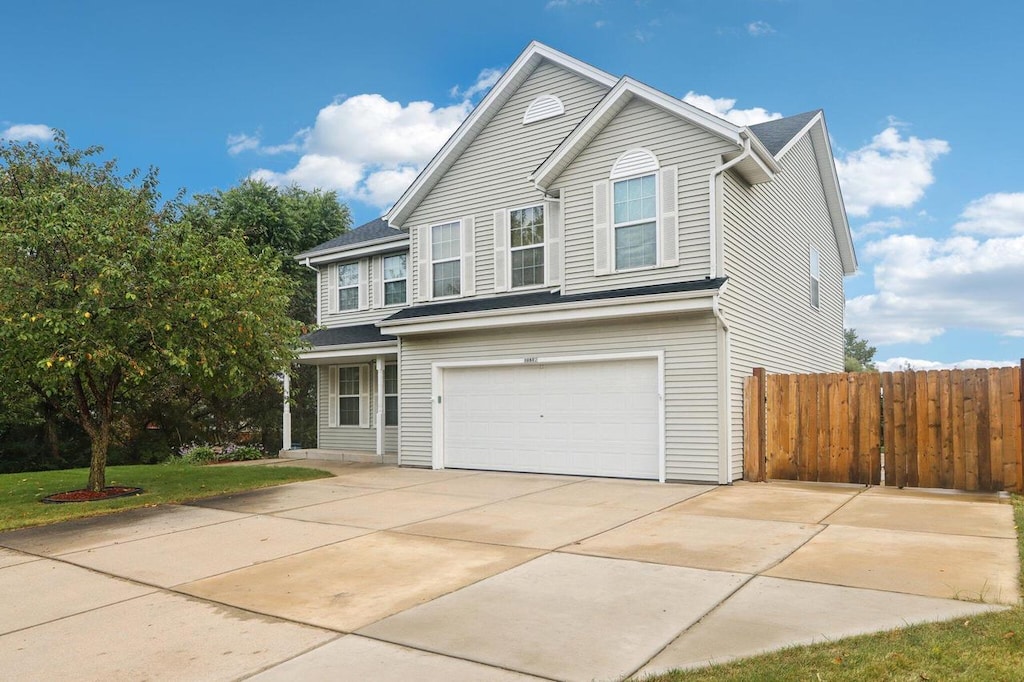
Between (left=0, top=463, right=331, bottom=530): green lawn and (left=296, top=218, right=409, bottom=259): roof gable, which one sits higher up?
(left=296, top=218, right=409, bottom=259): roof gable

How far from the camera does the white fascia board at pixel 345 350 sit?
1686 cm

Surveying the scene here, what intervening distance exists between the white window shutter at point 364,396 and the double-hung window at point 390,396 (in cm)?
62

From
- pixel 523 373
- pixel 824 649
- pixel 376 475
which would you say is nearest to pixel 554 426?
pixel 523 373

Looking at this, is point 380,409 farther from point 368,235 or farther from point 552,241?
point 552,241

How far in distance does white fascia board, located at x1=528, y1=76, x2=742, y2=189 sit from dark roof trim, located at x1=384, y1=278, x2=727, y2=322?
228 centimetres

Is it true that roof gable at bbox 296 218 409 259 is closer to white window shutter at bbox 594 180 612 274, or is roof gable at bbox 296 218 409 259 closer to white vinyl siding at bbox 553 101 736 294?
→ white vinyl siding at bbox 553 101 736 294

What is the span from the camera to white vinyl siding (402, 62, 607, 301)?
14805 millimetres

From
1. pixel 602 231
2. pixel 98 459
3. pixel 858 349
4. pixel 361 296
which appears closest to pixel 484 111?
pixel 602 231

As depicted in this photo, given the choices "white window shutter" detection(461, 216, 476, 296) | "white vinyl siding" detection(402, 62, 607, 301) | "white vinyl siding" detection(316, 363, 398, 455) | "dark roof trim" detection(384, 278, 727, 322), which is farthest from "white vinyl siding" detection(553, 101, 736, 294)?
"white vinyl siding" detection(316, 363, 398, 455)

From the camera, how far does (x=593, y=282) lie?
13.5 m

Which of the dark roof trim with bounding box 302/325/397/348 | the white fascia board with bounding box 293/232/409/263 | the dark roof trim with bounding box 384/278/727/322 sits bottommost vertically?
the dark roof trim with bounding box 302/325/397/348

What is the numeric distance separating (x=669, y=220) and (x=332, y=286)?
10995mm

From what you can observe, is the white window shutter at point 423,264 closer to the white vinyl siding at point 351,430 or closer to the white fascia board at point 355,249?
the white fascia board at point 355,249

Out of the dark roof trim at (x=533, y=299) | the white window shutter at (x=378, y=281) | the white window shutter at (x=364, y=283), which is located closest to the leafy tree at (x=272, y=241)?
the white window shutter at (x=364, y=283)
